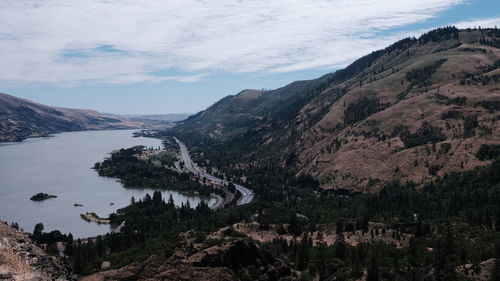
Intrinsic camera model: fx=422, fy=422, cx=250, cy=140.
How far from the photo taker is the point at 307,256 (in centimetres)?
8012

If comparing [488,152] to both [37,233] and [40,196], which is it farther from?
[40,196]

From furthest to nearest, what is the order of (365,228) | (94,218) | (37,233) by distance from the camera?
(94,218) < (37,233) < (365,228)

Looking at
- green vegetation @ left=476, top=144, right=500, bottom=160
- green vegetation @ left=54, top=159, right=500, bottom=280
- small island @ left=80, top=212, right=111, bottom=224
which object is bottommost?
small island @ left=80, top=212, right=111, bottom=224

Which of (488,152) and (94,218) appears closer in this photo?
(94,218)

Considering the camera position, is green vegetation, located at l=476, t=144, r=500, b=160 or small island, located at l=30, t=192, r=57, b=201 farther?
small island, located at l=30, t=192, r=57, b=201

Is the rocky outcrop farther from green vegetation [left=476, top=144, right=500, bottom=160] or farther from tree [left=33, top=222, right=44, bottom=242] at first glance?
green vegetation [left=476, top=144, right=500, bottom=160]

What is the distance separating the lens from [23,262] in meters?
17.2

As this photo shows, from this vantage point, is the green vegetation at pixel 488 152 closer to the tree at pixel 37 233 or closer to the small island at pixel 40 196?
the tree at pixel 37 233

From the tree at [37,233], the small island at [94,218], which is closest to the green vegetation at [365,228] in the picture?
the small island at [94,218]

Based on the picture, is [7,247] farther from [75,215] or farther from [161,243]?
[75,215]

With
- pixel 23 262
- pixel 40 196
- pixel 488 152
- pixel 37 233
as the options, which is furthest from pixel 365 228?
pixel 40 196

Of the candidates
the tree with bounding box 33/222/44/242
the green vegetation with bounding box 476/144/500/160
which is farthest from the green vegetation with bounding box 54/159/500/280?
the tree with bounding box 33/222/44/242

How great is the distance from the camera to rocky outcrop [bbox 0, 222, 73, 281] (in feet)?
53.0

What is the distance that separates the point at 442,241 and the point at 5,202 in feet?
536
